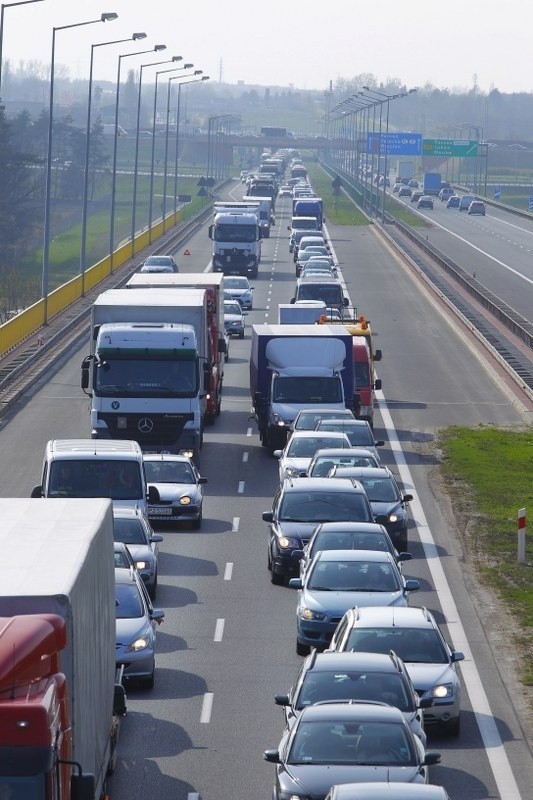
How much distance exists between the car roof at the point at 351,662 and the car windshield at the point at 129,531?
864 centimetres

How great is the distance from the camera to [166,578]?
27.3 meters

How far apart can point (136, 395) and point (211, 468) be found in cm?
310

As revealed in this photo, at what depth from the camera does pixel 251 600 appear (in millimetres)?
25844

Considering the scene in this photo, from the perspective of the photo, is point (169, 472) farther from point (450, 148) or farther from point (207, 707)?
point (450, 148)

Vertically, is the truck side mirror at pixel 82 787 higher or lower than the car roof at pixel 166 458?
higher

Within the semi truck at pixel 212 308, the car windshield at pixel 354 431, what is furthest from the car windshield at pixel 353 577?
the semi truck at pixel 212 308

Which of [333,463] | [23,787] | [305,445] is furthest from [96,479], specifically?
[23,787]

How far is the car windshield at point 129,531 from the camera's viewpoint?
25859 millimetres

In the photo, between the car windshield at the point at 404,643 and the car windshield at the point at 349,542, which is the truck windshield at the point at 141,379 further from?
the car windshield at the point at 404,643

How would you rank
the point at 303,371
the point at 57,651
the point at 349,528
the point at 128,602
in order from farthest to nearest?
the point at 303,371, the point at 349,528, the point at 128,602, the point at 57,651

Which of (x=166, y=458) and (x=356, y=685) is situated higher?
(x=356, y=685)

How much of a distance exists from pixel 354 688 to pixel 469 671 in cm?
534

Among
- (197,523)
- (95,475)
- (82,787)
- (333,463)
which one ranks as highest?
(82,787)

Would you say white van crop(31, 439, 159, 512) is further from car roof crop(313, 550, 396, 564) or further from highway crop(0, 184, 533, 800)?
car roof crop(313, 550, 396, 564)
